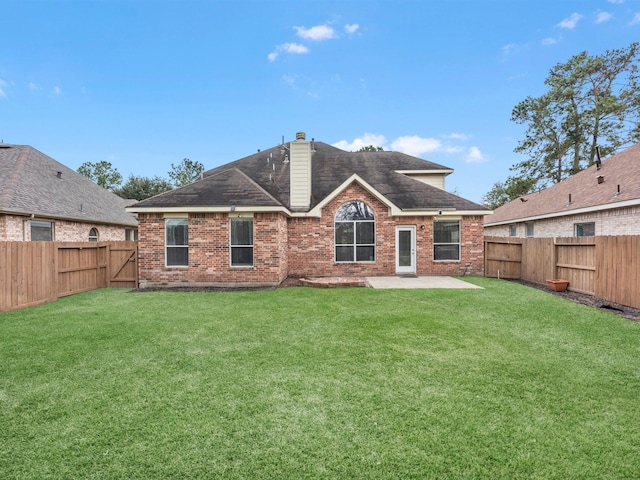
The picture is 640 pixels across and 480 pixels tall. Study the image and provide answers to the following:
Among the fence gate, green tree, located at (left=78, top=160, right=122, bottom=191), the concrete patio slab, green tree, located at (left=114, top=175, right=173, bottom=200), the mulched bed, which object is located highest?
green tree, located at (left=78, top=160, right=122, bottom=191)

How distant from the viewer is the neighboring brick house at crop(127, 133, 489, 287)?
460 inches

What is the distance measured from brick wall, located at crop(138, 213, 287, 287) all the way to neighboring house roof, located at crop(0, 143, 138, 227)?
4915 millimetres

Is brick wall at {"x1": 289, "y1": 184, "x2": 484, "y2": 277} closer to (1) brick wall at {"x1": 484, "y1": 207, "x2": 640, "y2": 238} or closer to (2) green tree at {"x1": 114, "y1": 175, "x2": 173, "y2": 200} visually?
(1) brick wall at {"x1": 484, "y1": 207, "x2": 640, "y2": 238}

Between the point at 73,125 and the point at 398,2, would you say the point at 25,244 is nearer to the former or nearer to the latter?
the point at 398,2

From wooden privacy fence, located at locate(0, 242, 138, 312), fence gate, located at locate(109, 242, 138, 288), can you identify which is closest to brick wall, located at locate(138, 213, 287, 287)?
fence gate, located at locate(109, 242, 138, 288)

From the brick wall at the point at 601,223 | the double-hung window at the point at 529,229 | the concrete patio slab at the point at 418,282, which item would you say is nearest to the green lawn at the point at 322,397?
the concrete patio slab at the point at 418,282

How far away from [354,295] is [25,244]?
9.24 meters

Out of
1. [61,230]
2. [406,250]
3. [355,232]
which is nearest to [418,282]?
[406,250]

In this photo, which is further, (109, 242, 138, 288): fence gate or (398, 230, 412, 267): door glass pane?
(398, 230, 412, 267): door glass pane

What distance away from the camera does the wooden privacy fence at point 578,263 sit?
7906mm

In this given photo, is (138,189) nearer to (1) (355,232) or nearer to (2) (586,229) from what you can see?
(1) (355,232)

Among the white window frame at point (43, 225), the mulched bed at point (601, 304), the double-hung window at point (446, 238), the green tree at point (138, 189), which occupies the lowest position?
the mulched bed at point (601, 304)

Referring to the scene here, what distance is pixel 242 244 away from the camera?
38.7 ft

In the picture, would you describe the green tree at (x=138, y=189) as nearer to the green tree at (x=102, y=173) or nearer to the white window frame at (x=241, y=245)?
the green tree at (x=102, y=173)
